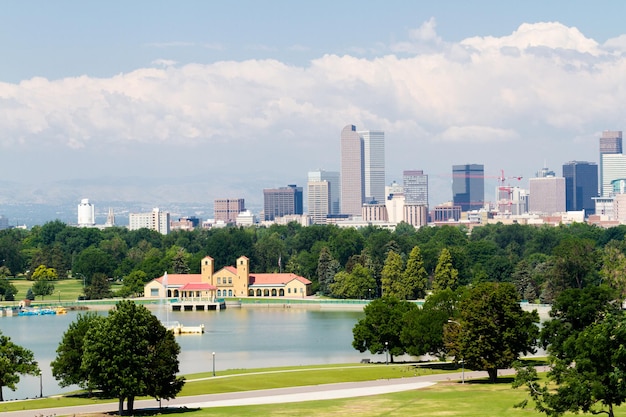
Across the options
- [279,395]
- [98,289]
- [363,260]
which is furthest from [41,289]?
[279,395]

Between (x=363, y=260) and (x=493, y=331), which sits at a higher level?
(x=363, y=260)

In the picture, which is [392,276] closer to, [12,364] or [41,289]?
[41,289]

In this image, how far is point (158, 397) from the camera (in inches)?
2050

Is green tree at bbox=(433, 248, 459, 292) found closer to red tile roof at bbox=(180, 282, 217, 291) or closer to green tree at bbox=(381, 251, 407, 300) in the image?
green tree at bbox=(381, 251, 407, 300)

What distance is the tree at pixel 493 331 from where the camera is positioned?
198ft

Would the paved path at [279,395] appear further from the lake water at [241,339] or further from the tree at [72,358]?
the lake water at [241,339]

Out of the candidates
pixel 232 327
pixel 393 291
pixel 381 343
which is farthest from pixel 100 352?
pixel 393 291

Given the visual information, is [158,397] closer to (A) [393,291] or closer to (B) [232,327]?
(B) [232,327]

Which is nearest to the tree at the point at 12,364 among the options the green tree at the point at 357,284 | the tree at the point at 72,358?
the tree at the point at 72,358

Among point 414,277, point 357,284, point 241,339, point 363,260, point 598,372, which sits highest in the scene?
point 363,260

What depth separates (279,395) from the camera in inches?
2190

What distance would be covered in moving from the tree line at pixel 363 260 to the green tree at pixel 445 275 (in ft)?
0.35

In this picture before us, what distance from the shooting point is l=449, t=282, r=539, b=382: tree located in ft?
198

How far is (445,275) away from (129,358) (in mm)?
81460
